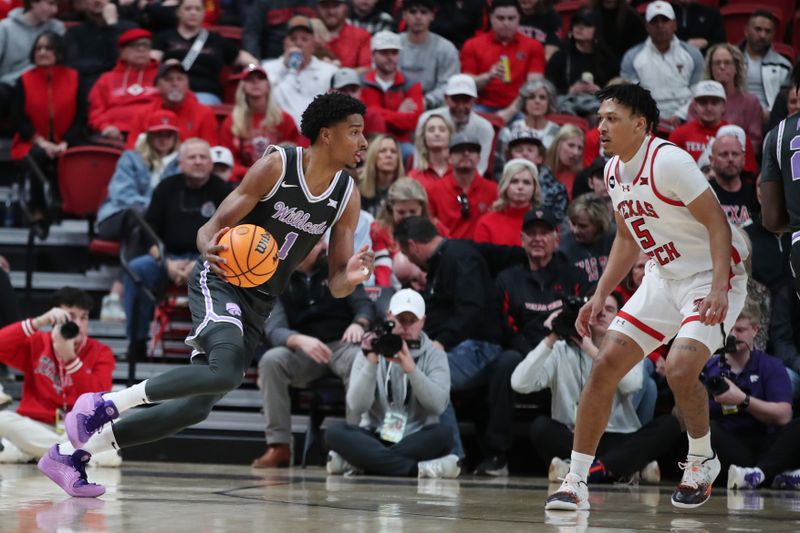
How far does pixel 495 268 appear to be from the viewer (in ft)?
32.2

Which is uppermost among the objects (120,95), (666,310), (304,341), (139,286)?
(120,95)

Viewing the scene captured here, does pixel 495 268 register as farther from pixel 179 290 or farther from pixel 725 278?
pixel 725 278

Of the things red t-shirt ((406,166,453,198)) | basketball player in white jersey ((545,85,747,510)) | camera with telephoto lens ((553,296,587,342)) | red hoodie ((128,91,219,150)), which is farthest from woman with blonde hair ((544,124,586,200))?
basketball player in white jersey ((545,85,747,510))

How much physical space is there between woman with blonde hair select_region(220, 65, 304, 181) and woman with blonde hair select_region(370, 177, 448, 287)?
198 cm

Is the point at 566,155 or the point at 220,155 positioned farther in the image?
the point at 220,155

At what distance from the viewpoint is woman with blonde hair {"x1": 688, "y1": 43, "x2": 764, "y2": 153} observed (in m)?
11.5

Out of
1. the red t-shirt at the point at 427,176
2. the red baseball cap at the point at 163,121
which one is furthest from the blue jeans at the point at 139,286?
the red t-shirt at the point at 427,176

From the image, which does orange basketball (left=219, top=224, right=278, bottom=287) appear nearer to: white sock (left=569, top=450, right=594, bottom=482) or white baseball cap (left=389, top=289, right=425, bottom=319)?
white sock (left=569, top=450, right=594, bottom=482)

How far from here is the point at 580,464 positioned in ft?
19.7

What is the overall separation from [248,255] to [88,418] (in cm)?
113

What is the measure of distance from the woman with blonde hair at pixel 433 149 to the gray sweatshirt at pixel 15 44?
470 cm

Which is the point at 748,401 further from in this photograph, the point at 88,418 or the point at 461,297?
the point at 88,418

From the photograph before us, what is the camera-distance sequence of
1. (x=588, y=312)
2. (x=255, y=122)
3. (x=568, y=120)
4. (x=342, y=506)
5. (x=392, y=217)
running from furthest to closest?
(x=568, y=120) < (x=255, y=122) < (x=392, y=217) < (x=588, y=312) < (x=342, y=506)

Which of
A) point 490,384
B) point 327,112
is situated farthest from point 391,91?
point 327,112
